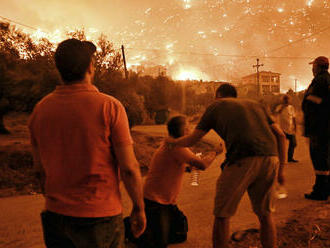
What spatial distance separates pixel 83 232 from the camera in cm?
189

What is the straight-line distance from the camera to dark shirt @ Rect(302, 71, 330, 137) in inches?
202

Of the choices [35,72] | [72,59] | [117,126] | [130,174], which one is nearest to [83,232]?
[130,174]

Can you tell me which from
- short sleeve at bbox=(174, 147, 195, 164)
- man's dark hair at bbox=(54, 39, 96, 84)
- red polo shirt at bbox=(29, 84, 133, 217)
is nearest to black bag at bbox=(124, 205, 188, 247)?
short sleeve at bbox=(174, 147, 195, 164)

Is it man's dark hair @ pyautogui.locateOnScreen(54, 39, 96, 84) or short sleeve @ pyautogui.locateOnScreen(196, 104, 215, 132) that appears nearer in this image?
man's dark hair @ pyautogui.locateOnScreen(54, 39, 96, 84)

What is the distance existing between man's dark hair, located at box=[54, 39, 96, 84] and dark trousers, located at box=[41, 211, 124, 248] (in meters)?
0.87

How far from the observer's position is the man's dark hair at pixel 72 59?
6.39 feet

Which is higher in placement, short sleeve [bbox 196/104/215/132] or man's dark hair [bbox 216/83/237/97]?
man's dark hair [bbox 216/83/237/97]

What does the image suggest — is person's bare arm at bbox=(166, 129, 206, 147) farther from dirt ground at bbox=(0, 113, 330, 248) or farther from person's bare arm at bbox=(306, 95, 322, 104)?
person's bare arm at bbox=(306, 95, 322, 104)

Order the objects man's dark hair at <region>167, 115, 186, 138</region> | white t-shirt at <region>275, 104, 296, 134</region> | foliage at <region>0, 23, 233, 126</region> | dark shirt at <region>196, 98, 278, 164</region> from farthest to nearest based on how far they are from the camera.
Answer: foliage at <region>0, 23, 233, 126</region> → white t-shirt at <region>275, 104, 296, 134</region> → man's dark hair at <region>167, 115, 186, 138</region> → dark shirt at <region>196, 98, 278, 164</region>

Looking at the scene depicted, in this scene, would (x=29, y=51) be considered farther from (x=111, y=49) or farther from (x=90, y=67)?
(x=90, y=67)

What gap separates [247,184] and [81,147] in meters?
1.75

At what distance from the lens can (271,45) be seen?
186875mm

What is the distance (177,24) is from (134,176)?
196127 mm

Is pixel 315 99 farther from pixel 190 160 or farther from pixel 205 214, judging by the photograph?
pixel 190 160
